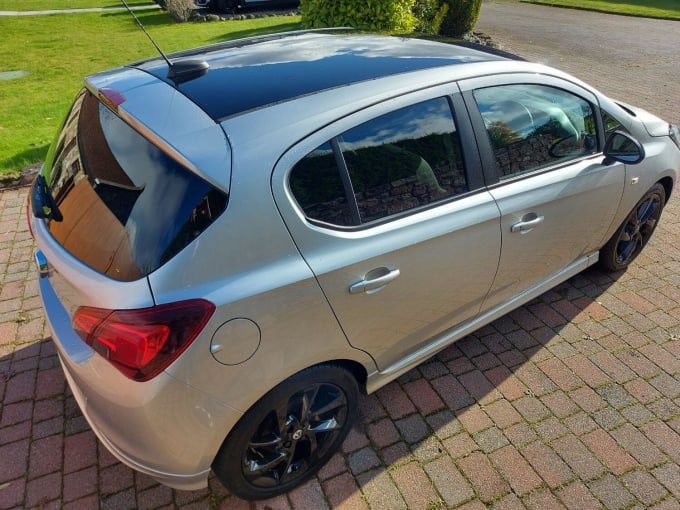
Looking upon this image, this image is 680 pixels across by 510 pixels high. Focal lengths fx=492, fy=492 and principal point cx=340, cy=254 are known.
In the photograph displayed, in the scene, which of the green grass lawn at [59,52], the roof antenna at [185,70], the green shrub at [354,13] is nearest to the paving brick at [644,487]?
the roof antenna at [185,70]

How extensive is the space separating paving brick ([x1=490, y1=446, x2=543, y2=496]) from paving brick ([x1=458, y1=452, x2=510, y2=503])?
0.13 feet

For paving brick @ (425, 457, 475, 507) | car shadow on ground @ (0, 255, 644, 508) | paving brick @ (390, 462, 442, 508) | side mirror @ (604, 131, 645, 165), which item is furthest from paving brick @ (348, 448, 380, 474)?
side mirror @ (604, 131, 645, 165)

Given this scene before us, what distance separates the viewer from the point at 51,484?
7.72ft

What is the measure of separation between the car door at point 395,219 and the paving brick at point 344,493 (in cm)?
58

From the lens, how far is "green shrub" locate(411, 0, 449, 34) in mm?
9898

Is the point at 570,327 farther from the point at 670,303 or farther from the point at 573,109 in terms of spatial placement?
the point at 573,109

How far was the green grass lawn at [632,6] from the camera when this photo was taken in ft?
57.2

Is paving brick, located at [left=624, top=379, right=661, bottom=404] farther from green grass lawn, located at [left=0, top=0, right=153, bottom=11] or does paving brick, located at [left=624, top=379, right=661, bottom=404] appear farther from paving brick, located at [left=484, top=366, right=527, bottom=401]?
green grass lawn, located at [left=0, top=0, right=153, bottom=11]

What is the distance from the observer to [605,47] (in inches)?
488

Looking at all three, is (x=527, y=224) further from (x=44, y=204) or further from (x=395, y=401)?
(x=44, y=204)

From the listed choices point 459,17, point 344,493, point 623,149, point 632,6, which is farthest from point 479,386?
point 632,6

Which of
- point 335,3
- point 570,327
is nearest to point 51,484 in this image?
point 570,327

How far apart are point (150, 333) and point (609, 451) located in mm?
2351

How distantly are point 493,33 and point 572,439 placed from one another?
13.6 m
